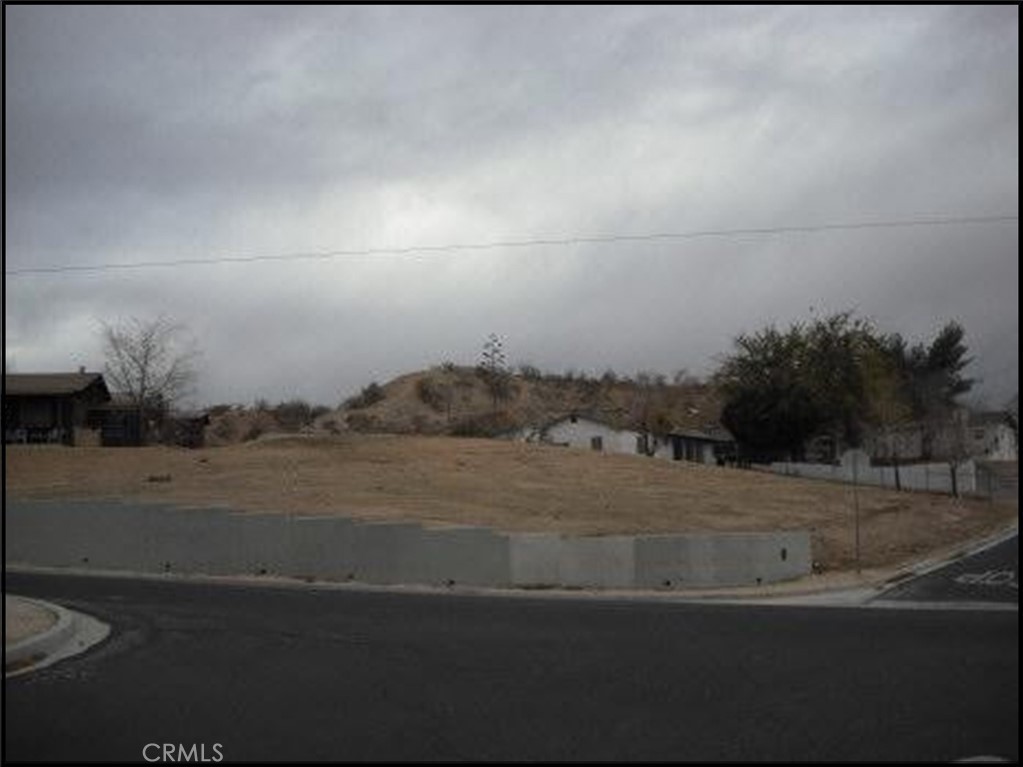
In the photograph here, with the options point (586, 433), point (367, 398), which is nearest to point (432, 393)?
point (367, 398)

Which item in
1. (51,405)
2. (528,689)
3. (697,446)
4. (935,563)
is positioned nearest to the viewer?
(528,689)

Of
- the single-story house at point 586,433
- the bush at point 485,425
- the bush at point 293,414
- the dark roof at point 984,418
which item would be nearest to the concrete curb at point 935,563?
the dark roof at point 984,418

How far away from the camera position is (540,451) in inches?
2021

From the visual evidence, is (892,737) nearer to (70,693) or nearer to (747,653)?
(747,653)

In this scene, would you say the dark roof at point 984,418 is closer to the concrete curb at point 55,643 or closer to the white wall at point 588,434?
the white wall at point 588,434

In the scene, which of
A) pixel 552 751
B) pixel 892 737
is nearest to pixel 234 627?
pixel 552 751

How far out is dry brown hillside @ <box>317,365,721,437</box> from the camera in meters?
92.5

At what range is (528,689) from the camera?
1062 cm

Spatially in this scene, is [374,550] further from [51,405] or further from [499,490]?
[51,405]

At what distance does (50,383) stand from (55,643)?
5452 centimetres

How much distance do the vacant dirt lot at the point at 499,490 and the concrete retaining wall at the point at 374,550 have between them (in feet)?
11.6

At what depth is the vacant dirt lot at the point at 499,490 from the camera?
3256cm

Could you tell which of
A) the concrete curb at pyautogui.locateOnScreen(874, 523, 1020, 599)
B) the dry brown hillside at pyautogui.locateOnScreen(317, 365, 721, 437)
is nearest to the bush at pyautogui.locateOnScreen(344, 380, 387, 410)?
the dry brown hillside at pyautogui.locateOnScreen(317, 365, 721, 437)

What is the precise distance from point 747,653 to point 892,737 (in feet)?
14.6
